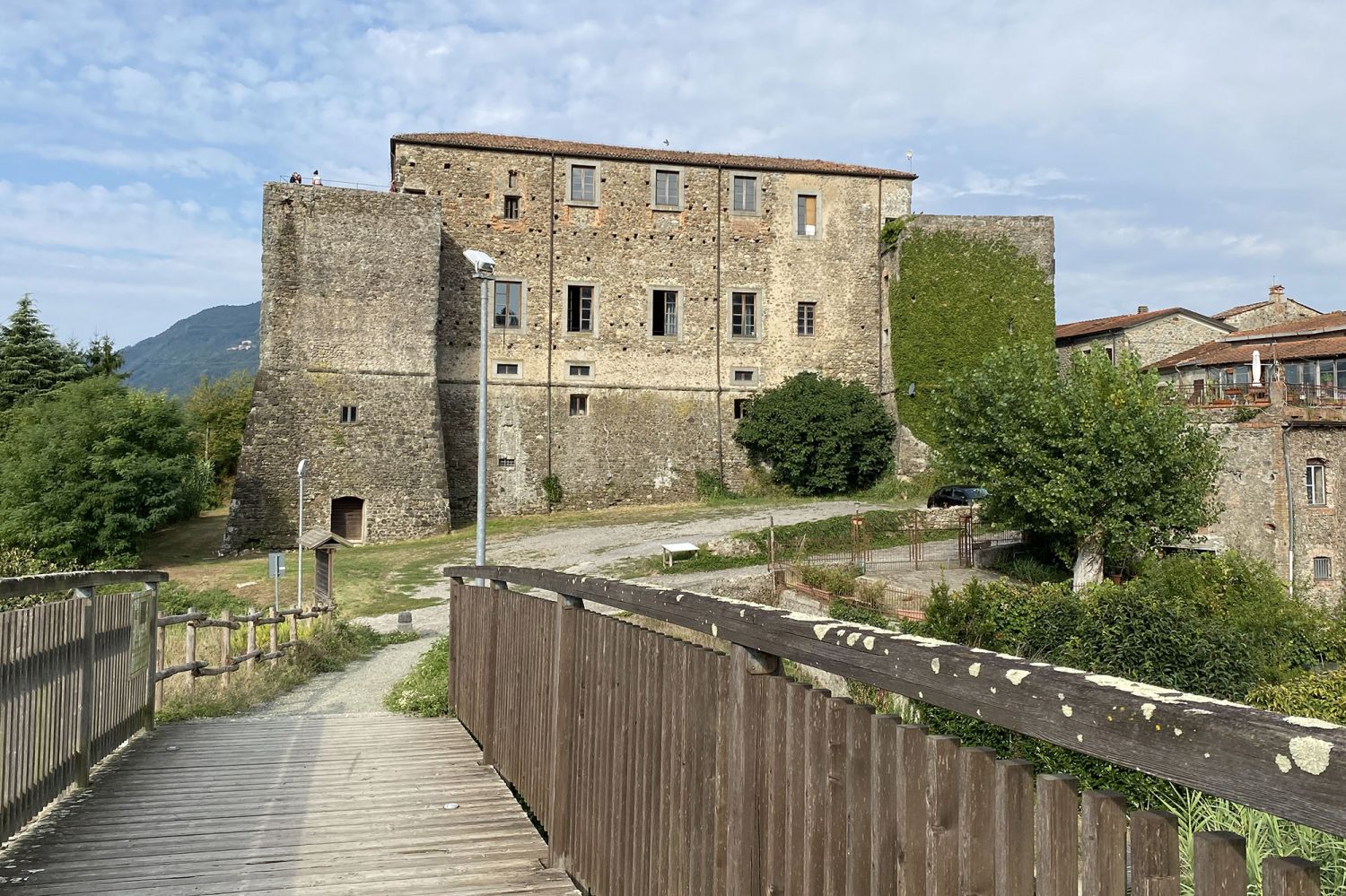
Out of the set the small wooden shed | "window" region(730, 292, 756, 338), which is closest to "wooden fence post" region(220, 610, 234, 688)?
the small wooden shed

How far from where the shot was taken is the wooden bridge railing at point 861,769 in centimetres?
119

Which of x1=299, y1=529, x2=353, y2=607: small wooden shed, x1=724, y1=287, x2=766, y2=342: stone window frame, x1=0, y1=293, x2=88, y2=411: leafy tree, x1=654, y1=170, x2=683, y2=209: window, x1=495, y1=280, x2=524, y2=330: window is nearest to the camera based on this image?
x1=299, y1=529, x2=353, y2=607: small wooden shed

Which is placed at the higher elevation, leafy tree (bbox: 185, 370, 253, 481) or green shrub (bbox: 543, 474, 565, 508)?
leafy tree (bbox: 185, 370, 253, 481)

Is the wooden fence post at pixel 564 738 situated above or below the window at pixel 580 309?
below

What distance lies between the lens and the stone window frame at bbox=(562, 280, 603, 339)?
34.5 meters

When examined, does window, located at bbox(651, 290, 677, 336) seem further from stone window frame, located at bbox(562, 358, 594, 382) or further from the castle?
stone window frame, located at bbox(562, 358, 594, 382)

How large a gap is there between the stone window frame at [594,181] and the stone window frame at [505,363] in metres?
5.71

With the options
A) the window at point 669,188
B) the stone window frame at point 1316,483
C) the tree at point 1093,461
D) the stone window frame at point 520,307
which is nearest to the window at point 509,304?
the stone window frame at point 520,307

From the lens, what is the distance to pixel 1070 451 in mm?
22594

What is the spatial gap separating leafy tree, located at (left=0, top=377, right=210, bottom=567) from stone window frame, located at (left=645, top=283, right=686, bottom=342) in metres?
15.6

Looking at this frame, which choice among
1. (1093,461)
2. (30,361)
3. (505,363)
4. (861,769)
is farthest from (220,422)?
(861,769)

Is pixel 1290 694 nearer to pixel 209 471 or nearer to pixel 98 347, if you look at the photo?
pixel 209 471

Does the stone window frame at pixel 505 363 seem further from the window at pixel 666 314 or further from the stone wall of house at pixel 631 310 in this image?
the window at pixel 666 314

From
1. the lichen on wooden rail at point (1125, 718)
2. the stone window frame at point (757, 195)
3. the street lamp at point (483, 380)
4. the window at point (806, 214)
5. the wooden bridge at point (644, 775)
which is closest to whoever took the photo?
the lichen on wooden rail at point (1125, 718)
